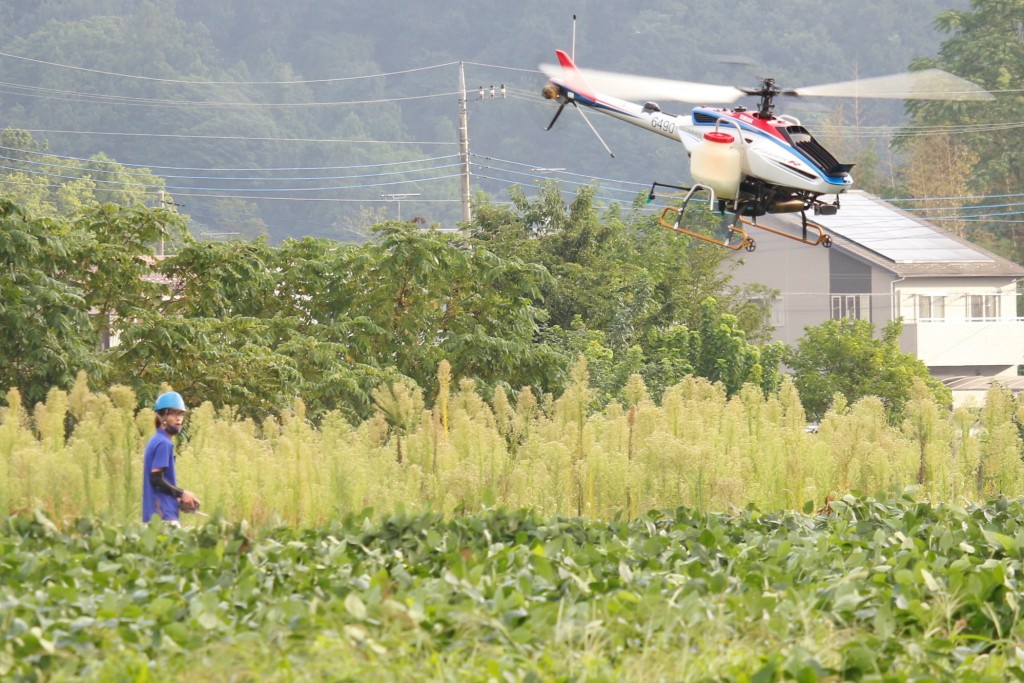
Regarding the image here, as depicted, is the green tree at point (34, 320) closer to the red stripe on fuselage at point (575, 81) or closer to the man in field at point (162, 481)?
the man in field at point (162, 481)

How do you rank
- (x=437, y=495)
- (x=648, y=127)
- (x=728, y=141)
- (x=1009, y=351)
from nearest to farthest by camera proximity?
(x=437, y=495), (x=728, y=141), (x=648, y=127), (x=1009, y=351)

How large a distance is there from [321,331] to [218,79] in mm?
82890

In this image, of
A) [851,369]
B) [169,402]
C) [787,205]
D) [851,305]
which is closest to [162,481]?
[169,402]

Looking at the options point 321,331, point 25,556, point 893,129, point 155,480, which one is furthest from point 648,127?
point 893,129

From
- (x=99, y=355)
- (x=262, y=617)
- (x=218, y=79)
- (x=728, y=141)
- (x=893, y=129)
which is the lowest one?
(x=262, y=617)

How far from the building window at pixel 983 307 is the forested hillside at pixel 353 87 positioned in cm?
2123

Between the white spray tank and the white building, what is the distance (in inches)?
1140

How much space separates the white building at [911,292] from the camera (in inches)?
1818

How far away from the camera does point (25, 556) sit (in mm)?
4988

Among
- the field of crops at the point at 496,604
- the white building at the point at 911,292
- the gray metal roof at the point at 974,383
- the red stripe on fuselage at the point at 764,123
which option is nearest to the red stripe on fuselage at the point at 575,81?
the red stripe on fuselage at the point at 764,123

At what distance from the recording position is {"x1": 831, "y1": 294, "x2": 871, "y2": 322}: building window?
4656 cm

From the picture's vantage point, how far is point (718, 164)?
1666 centimetres

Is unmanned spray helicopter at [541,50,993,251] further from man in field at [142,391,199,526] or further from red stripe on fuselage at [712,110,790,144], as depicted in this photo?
man in field at [142,391,199,526]

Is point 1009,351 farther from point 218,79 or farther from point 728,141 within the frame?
point 218,79
